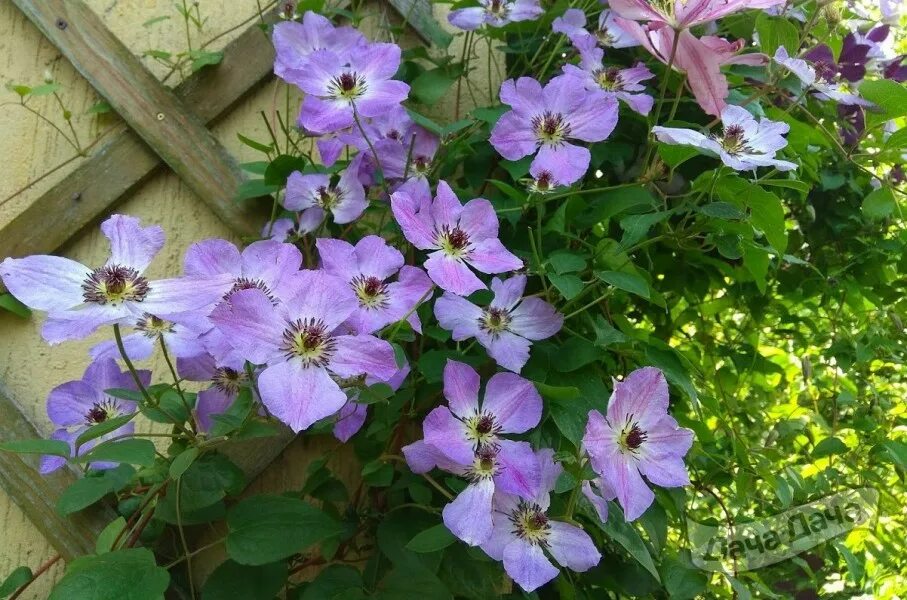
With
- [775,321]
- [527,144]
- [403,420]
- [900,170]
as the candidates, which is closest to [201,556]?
[403,420]

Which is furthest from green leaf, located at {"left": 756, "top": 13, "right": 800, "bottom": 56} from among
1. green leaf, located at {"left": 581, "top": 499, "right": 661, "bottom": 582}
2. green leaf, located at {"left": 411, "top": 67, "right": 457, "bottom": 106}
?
green leaf, located at {"left": 581, "top": 499, "right": 661, "bottom": 582}

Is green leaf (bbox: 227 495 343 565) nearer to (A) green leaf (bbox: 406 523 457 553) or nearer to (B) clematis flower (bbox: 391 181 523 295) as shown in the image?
(A) green leaf (bbox: 406 523 457 553)

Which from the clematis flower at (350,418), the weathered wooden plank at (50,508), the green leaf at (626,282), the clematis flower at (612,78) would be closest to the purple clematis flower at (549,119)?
the clematis flower at (612,78)

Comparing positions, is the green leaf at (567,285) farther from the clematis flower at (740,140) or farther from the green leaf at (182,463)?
the green leaf at (182,463)

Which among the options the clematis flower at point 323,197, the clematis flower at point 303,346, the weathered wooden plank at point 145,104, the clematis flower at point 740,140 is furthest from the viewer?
the weathered wooden plank at point 145,104

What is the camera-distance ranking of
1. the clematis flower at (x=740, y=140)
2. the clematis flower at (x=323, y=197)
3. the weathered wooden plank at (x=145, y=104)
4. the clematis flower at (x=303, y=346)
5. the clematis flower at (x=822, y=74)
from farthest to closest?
the weathered wooden plank at (x=145, y=104) < the clematis flower at (x=323, y=197) < the clematis flower at (x=822, y=74) < the clematis flower at (x=740, y=140) < the clematis flower at (x=303, y=346)

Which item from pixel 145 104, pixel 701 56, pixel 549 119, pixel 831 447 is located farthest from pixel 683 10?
pixel 145 104

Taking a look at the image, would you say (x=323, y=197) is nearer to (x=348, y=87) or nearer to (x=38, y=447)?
(x=348, y=87)
